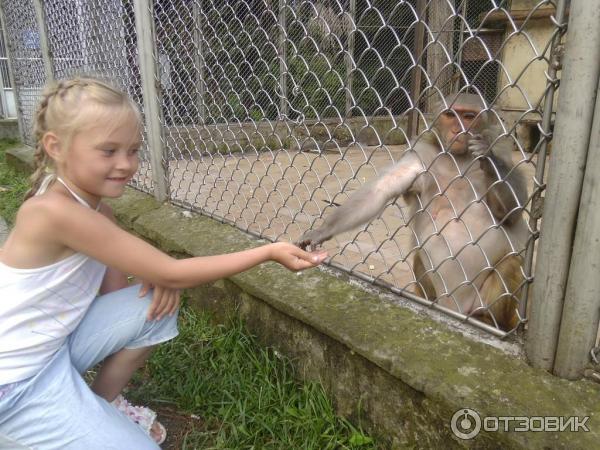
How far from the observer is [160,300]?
1588 mm

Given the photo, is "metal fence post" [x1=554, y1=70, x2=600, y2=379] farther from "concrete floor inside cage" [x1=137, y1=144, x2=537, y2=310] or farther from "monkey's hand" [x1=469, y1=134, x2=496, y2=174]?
"monkey's hand" [x1=469, y1=134, x2=496, y2=174]

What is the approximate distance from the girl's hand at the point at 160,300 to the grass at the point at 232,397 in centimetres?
48

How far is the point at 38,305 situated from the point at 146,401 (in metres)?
0.74

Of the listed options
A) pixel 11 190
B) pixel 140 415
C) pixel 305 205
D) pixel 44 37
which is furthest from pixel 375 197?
pixel 11 190

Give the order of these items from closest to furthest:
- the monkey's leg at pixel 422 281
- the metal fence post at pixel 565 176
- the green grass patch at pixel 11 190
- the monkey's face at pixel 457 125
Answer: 1. the metal fence post at pixel 565 176
2. the monkey's face at pixel 457 125
3. the monkey's leg at pixel 422 281
4. the green grass patch at pixel 11 190

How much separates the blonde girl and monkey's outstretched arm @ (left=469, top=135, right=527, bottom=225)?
71cm

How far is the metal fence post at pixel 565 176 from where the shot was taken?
1113mm

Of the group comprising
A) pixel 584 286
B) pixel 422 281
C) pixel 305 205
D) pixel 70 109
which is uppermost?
pixel 70 109

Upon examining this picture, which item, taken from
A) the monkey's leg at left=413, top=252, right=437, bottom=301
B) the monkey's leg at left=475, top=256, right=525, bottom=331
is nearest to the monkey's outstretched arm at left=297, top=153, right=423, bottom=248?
the monkey's leg at left=413, top=252, right=437, bottom=301

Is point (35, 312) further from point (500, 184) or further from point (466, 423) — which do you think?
point (500, 184)

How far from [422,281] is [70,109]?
1484 mm
